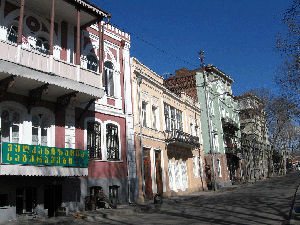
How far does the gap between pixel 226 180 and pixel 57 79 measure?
97.6 ft

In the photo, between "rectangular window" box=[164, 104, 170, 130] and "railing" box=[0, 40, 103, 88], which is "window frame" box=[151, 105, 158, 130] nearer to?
"rectangular window" box=[164, 104, 170, 130]

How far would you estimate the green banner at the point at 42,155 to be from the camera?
11953mm

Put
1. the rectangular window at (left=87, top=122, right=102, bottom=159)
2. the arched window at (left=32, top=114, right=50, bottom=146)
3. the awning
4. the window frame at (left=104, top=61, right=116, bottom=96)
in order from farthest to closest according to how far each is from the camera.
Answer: the window frame at (left=104, top=61, right=116, bottom=96), the rectangular window at (left=87, top=122, right=102, bottom=159), the arched window at (left=32, top=114, right=50, bottom=146), the awning

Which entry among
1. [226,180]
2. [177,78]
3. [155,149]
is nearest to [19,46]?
[155,149]

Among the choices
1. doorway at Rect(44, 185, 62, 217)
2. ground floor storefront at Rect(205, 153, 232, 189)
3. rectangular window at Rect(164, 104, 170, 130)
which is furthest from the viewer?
ground floor storefront at Rect(205, 153, 232, 189)

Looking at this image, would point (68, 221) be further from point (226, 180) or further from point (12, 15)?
point (226, 180)

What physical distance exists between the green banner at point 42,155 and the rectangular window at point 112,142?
3.15 metres

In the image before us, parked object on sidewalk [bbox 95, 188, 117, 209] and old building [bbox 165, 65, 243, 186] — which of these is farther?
old building [bbox 165, 65, 243, 186]

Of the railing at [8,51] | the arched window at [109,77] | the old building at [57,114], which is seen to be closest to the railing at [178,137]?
the old building at [57,114]

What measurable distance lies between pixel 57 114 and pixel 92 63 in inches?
169

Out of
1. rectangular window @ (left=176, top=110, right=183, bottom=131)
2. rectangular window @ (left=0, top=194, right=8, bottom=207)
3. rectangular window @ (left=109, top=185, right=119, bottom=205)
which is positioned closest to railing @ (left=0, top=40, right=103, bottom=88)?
rectangular window @ (left=0, top=194, right=8, bottom=207)

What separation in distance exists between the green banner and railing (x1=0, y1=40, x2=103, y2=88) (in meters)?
3.28

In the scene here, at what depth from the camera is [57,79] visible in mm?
13828

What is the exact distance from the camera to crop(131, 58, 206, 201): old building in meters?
21.8
